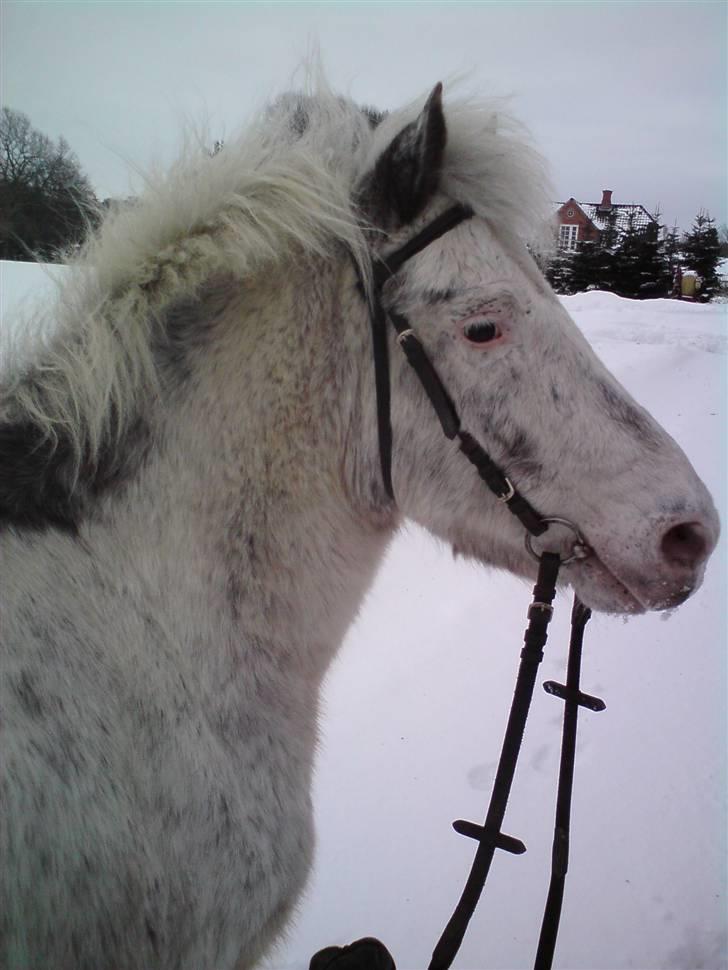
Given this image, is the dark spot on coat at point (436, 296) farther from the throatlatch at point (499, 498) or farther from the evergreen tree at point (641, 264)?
the evergreen tree at point (641, 264)

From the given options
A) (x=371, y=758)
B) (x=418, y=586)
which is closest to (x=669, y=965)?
(x=371, y=758)

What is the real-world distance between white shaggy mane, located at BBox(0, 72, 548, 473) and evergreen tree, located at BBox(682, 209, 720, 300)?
762 inches

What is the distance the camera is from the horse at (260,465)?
4.30 ft

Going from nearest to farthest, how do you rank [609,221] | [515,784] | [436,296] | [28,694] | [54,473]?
1. [28,694]
2. [54,473]
3. [436,296]
4. [515,784]
5. [609,221]

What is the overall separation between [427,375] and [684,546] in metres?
0.73

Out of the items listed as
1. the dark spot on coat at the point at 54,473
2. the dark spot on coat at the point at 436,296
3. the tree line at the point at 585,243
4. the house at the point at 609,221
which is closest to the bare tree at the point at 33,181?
the tree line at the point at 585,243

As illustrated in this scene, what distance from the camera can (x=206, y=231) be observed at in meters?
1.50

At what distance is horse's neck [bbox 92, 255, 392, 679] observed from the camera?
1442mm

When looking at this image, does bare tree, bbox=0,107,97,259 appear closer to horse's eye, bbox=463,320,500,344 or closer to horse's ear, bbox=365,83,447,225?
horse's ear, bbox=365,83,447,225

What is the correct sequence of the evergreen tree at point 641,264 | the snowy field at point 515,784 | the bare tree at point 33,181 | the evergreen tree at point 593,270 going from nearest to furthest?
1. the snowy field at point 515,784
2. the bare tree at point 33,181
3. the evergreen tree at point 593,270
4. the evergreen tree at point 641,264

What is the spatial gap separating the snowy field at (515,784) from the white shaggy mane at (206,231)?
461 mm

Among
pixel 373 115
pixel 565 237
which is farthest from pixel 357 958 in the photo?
pixel 565 237

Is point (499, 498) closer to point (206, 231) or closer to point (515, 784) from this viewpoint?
point (206, 231)

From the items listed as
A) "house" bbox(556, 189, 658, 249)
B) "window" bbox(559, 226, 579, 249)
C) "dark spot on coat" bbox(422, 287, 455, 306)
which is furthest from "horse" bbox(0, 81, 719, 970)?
"house" bbox(556, 189, 658, 249)
